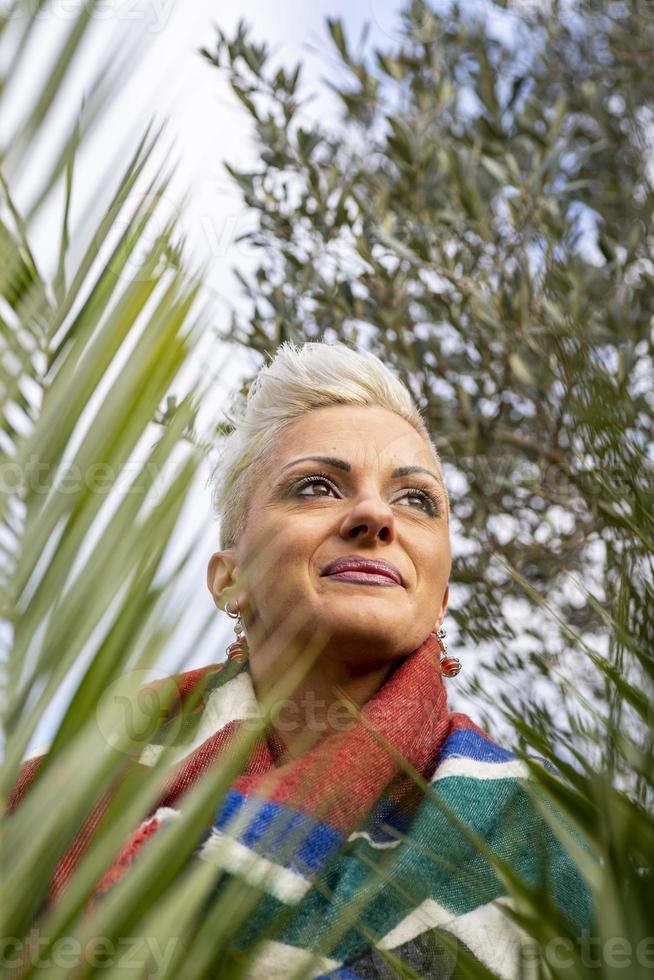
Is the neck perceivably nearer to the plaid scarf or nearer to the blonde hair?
the plaid scarf

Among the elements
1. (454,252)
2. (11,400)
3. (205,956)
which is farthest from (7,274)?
(454,252)

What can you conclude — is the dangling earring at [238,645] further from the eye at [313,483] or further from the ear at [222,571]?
the eye at [313,483]

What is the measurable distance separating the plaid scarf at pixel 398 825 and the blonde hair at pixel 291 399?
43 centimetres

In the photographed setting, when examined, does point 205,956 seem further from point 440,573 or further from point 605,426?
point 440,573

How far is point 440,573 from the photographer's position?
2.27 meters

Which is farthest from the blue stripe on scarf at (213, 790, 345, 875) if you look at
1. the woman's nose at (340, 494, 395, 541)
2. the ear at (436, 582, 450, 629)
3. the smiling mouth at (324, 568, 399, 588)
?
the ear at (436, 582, 450, 629)

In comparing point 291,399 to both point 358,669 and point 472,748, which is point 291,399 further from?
point 472,748

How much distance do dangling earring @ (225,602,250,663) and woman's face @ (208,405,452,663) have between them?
53mm

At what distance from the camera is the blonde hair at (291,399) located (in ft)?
8.14

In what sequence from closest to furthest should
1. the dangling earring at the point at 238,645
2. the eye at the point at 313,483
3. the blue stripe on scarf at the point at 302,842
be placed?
the blue stripe on scarf at the point at 302,842
the eye at the point at 313,483
the dangling earring at the point at 238,645

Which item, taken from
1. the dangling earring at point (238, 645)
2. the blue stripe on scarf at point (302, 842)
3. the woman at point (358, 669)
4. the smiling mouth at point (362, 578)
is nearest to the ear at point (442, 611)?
the woman at point (358, 669)

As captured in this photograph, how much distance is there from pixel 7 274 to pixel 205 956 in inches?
14.8

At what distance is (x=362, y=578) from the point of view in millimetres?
2131

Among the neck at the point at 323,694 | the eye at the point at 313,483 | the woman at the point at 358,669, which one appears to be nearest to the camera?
the woman at the point at 358,669
